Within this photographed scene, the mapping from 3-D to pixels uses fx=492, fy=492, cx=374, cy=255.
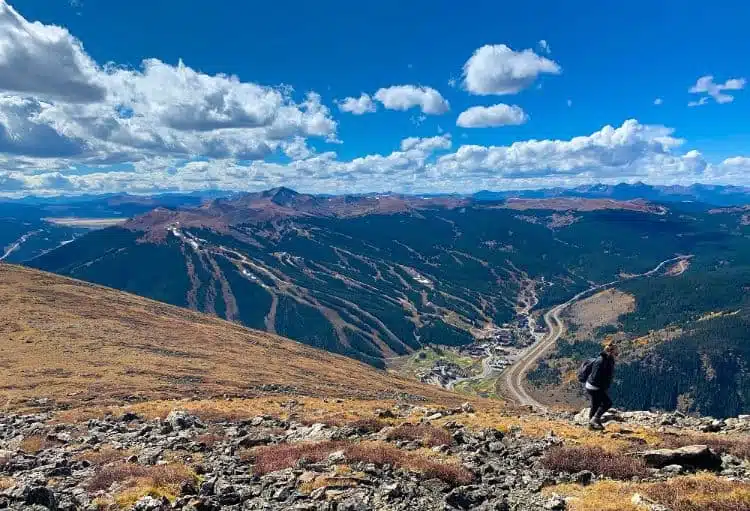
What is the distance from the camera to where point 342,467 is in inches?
→ 713

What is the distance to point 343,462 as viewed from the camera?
18.9m

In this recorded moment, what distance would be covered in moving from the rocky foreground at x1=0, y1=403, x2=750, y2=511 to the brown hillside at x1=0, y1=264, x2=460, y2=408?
24.5 metres

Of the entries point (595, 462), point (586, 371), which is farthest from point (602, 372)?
point (595, 462)

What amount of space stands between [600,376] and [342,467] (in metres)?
14.7

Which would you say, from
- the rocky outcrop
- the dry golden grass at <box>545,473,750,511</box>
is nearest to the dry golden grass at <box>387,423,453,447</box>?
the dry golden grass at <box>545,473,750,511</box>

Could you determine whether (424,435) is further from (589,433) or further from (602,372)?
(602,372)

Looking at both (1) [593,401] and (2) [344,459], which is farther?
(1) [593,401]

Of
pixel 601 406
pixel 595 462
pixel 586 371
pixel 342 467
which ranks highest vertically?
pixel 586 371

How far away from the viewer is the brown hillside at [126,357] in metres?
51.7

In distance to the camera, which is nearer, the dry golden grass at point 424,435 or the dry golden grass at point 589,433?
the dry golden grass at point 589,433

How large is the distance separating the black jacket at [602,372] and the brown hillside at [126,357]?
40.1 m

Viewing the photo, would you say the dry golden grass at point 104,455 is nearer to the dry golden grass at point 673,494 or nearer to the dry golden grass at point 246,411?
the dry golden grass at point 246,411

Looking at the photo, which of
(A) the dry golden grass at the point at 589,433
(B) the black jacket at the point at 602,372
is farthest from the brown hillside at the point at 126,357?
(B) the black jacket at the point at 602,372

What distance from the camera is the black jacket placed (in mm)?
25131
